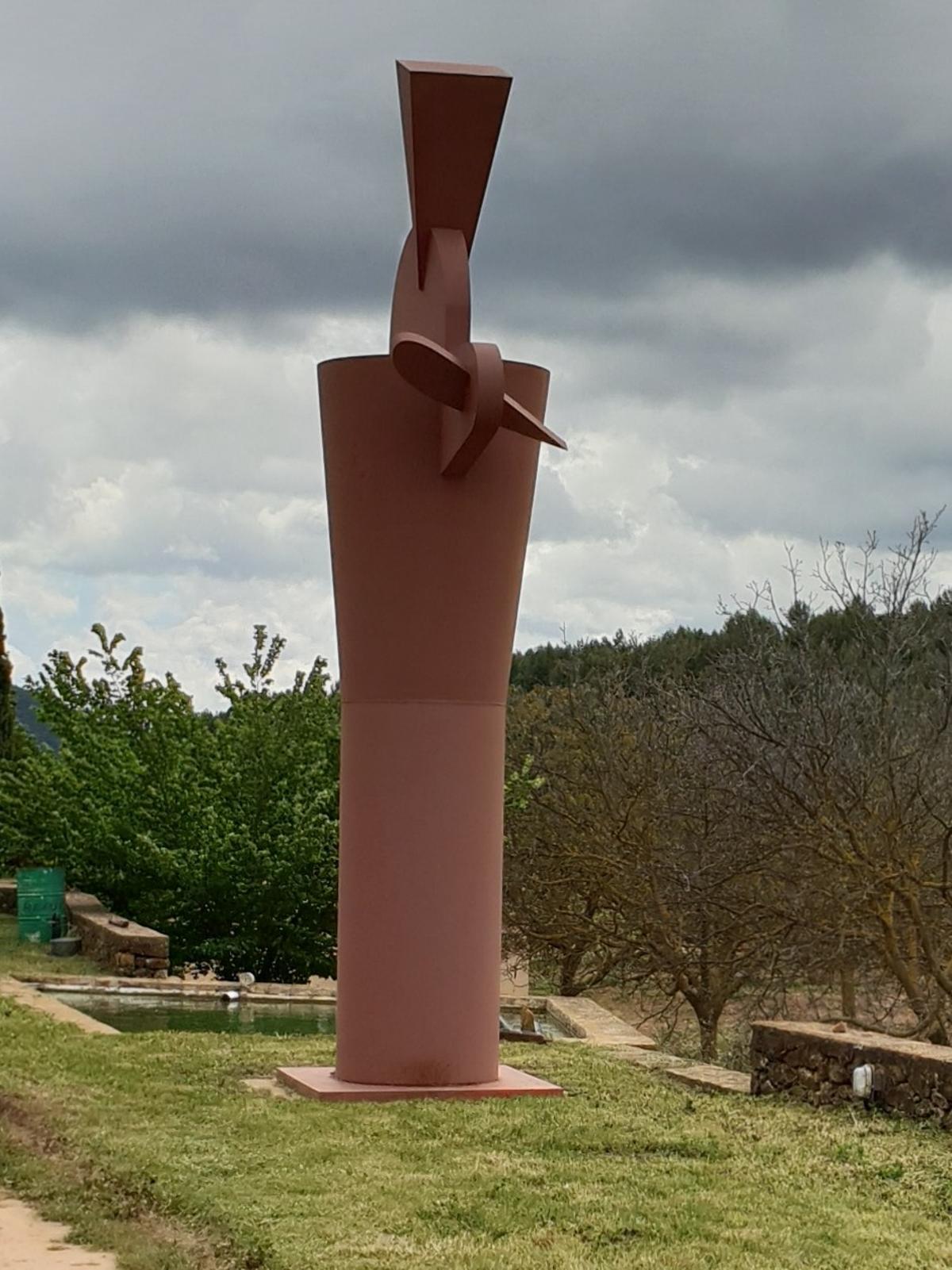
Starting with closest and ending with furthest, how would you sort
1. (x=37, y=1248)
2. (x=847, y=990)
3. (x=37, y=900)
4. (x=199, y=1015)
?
(x=37, y=1248)
(x=199, y=1015)
(x=847, y=990)
(x=37, y=900)

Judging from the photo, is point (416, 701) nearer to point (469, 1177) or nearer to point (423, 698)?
point (423, 698)

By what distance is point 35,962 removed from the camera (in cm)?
1455

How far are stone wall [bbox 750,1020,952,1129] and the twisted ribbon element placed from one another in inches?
127

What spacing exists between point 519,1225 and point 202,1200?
1.14m

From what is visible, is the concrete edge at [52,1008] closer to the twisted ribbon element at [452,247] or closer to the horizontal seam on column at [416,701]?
the horizontal seam on column at [416,701]

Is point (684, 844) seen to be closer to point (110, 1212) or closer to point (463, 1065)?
point (463, 1065)

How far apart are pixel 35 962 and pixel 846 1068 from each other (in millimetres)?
8758

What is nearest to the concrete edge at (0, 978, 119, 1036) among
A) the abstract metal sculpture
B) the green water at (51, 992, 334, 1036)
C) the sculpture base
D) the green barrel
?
the green water at (51, 992, 334, 1036)

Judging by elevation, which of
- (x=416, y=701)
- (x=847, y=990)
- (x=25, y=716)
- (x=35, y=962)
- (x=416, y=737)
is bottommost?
(x=847, y=990)

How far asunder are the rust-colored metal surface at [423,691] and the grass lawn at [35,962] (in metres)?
6.17

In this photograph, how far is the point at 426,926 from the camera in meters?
8.09

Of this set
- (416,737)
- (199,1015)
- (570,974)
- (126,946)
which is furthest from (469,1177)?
(570,974)

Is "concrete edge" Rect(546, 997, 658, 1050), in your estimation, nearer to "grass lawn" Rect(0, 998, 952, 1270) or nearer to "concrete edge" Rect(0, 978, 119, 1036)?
"grass lawn" Rect(0, 998, 952, 1270)

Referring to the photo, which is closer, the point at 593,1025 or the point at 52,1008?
the point at 52,1008
